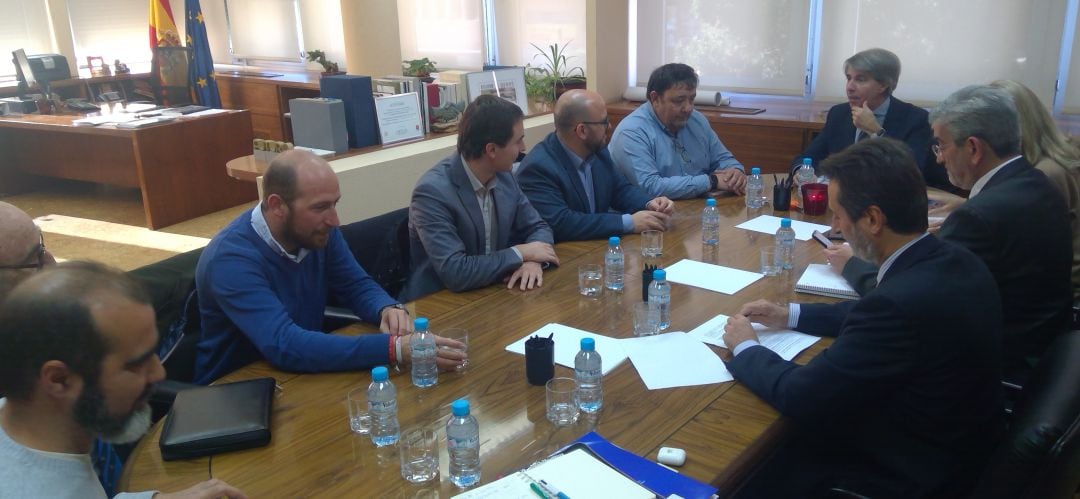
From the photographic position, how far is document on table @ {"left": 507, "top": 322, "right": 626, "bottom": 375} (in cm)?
199

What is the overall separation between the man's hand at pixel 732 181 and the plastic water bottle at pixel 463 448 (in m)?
2.44

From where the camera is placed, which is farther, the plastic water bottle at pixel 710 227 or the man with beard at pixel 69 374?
the plastic water bottle at pixel 710 227

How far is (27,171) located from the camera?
294 inches

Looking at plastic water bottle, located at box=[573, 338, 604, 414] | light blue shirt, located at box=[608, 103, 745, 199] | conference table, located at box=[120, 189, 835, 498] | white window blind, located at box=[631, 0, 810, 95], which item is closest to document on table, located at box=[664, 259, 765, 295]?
conference table, located at box=[120, 189, 835, 498]

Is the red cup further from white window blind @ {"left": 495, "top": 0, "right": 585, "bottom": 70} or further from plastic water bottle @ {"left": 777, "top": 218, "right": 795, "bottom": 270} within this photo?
white window blind @ {"left": 495, "top": 0, "right": 585, "bottom": 70}

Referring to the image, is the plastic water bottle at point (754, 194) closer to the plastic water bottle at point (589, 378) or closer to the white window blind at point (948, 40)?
the plastic water bottle at point (589, 378)

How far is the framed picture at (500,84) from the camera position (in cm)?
497

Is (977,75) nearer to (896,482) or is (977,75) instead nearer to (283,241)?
(896,482)

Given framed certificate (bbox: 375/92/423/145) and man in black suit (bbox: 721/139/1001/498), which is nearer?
man in black suit (bbox: 721/139/1001/498)

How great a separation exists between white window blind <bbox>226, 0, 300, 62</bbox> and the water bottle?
789cm

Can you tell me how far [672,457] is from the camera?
1.54 m

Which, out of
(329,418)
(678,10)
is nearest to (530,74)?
(678,10)

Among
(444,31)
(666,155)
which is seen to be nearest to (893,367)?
(666,155)

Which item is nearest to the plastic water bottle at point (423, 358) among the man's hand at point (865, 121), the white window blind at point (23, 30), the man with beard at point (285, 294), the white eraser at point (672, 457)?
the man with beard at point (285, 294)
